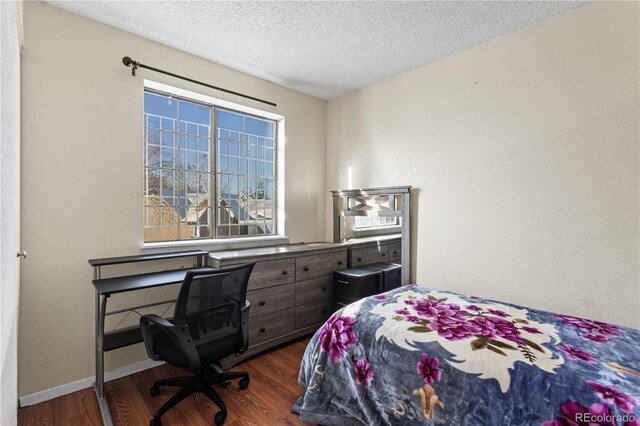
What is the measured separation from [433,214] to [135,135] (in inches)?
106

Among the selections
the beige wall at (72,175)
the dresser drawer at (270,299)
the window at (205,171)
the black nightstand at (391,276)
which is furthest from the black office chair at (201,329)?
the black nightstand at (391,276)

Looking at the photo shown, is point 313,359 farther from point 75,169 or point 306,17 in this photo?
point 306,17

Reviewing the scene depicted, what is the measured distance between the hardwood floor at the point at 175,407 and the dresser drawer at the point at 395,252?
1.49m

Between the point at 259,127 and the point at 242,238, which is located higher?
the point at 259,127

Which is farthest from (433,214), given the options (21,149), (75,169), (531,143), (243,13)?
(21,149)

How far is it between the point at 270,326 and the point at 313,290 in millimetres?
561

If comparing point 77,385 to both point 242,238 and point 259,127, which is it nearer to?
point 242,238

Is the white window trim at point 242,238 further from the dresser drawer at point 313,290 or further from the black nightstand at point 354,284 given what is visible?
the black nightstand at point 354,284

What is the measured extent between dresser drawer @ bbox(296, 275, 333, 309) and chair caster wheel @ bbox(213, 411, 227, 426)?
120 cm

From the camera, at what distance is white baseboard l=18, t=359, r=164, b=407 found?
6.68 feet

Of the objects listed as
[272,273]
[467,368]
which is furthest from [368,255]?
[467,368]

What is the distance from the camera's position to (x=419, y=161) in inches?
117

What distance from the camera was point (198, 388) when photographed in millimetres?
2008

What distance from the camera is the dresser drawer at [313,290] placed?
9.76 feet
